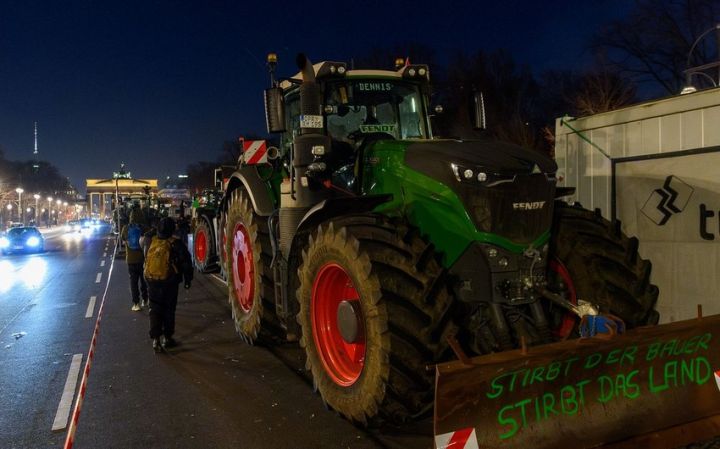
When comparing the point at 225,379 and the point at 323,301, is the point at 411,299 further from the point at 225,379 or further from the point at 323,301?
the point at 225,379

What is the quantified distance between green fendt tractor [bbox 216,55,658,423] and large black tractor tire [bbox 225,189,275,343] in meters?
0.79

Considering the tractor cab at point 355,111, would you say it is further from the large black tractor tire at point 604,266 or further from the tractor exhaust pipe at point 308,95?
the large black tractor tire at point 604,266

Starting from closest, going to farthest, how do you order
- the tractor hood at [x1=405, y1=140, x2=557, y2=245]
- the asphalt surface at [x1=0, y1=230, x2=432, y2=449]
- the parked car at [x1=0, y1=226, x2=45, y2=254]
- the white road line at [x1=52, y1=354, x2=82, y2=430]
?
the tractor hood at [x1=405, y1=140, x2=557, y2=245] → the asphalt surface at [x1=0, y1=230, x2=432, y2=449] → the white road line at [x1=52, y1=354, x2=82, y2=430] → the parked car at [x1=0, y1=226, x2=45, y2=254]

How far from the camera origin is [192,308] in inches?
392

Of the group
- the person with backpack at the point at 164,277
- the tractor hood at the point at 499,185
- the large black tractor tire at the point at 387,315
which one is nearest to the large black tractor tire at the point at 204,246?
the person with backpack at the point at 164,277

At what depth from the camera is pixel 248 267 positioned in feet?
22.7

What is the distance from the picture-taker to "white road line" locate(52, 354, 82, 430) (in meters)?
4.86

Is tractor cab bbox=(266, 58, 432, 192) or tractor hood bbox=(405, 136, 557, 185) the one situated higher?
tractor cab bbox=(266, 58, 432, 192)

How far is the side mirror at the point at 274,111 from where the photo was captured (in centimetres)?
532

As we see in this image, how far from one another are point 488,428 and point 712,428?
1743 mm

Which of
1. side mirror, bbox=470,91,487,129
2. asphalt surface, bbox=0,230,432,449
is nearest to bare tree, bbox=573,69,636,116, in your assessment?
side mirror, bbox=470,91,487,129

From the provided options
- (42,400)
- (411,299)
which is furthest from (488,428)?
(42,400)

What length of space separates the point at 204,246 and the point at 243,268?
5391mm

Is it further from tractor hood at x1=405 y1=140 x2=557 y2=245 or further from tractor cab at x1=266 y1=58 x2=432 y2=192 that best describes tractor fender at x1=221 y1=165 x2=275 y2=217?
tractor hood at x1=405 y1=140 x2=557 y2=245
